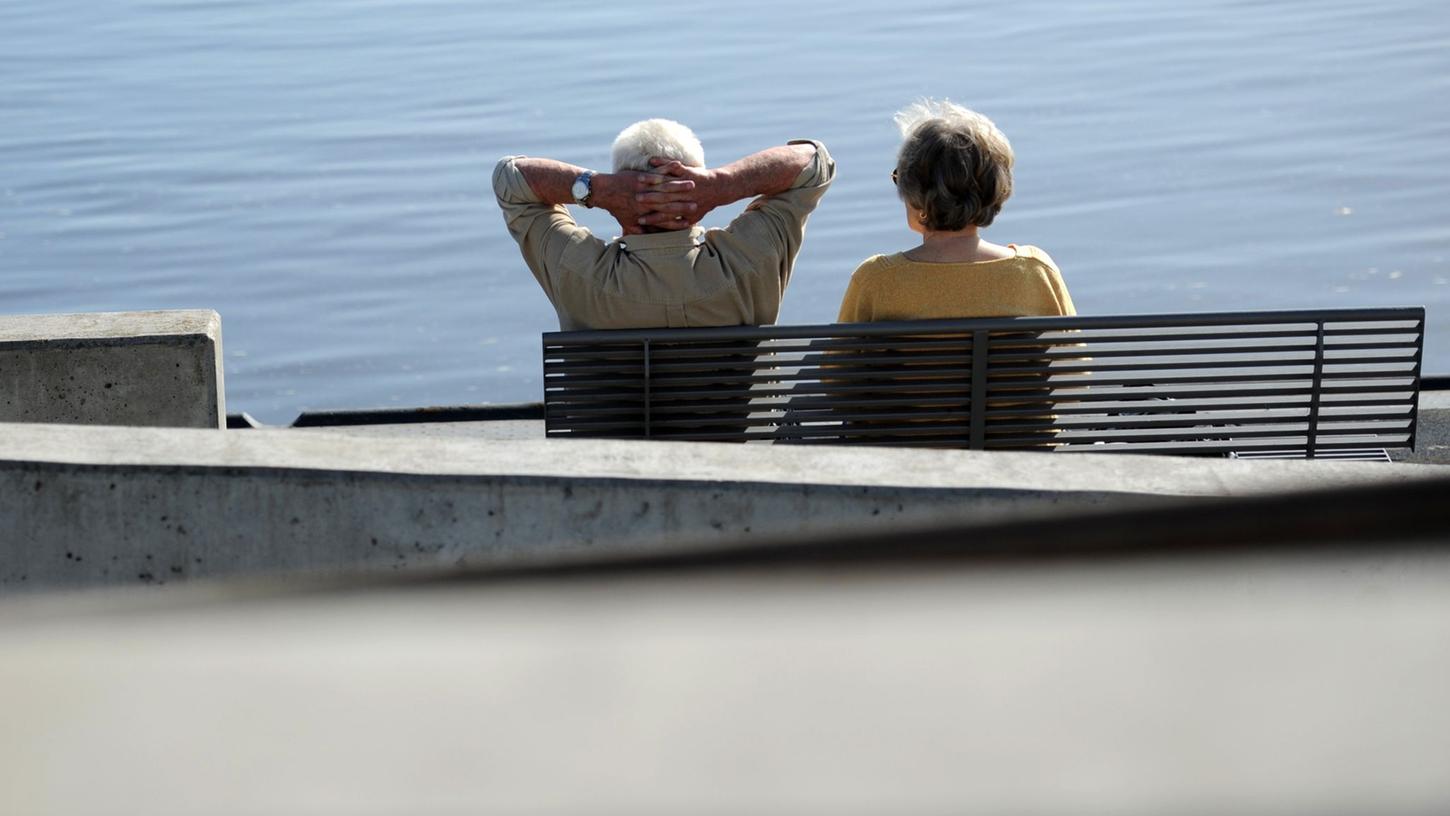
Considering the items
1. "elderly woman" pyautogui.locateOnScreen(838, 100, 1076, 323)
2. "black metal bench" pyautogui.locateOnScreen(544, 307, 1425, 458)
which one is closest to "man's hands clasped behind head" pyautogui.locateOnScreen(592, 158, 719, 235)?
"black metal bench" pyautogui.locateOnScreen(544, 307, 1425, 458)

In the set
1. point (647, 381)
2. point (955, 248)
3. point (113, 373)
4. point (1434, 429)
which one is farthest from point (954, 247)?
point (1434, 429)

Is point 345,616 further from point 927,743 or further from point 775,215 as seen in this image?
point 775,215

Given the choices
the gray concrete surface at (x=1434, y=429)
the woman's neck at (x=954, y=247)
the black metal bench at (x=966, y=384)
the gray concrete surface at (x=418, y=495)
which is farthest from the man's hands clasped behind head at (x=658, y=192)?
the gray concrete surface at (x=1434, y=429)

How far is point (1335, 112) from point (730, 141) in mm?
7897

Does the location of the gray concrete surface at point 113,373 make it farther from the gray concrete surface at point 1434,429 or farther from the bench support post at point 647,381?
the gray concrete surface at point 1434,429

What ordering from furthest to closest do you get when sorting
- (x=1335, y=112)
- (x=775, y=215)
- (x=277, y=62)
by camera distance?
(x=277, y=62) → (x=1335, y=112) → (x=775, y=215)

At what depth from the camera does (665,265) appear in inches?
190

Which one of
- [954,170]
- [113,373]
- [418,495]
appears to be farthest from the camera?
[113,373]

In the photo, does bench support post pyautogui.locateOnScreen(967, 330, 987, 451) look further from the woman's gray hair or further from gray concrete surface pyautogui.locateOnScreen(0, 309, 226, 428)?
gray concrete surface pyautogui.locateOnScreen(0, 309, 226, 428)

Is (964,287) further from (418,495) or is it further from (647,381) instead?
(418,495)

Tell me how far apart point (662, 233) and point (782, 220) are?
341 mm

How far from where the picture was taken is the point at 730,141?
2053cm

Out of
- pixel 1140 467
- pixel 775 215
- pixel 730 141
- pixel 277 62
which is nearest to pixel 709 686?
pixel 1140 467

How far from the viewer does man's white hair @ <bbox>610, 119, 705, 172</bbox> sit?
16.0 feet
